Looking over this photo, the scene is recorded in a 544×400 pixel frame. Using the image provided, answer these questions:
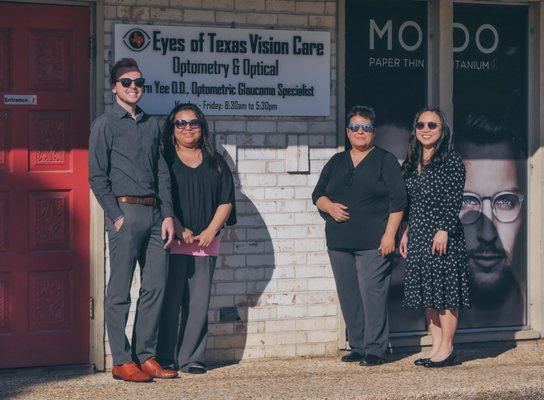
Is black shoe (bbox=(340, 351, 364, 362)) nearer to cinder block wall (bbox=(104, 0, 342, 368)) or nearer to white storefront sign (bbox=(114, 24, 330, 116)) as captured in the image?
cinder block wall (bbox=(104, 0, 342, 368))

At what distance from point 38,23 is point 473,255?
383cm

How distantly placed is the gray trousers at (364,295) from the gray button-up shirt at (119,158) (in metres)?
1.60

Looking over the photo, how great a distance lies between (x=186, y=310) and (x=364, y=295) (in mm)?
1283

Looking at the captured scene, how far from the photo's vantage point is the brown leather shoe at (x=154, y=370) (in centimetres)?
752

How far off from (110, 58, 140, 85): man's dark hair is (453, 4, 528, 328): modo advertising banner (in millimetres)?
2816

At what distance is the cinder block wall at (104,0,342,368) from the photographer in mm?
8312

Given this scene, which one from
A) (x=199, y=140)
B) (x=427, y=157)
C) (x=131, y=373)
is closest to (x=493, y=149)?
(x=427, y=157)

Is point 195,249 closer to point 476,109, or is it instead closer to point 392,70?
point 392,70

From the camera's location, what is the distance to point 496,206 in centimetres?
912

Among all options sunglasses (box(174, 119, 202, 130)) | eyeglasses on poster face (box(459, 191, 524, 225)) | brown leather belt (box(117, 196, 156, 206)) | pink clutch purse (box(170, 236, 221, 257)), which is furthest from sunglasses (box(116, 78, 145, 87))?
eyeglasses on poster face (box(459, 191, 524, 225))

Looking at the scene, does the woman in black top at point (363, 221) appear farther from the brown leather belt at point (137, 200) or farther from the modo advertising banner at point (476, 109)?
the brown leather belt at point (137, 200)

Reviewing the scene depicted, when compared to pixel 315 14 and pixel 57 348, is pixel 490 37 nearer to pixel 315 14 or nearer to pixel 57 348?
pixel 315 14

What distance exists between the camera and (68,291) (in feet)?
26.2

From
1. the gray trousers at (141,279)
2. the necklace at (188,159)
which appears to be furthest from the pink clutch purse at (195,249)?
the necklace at (188,159)
